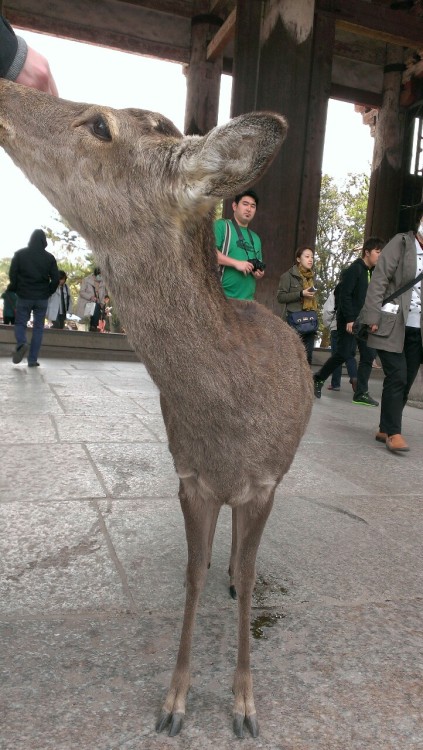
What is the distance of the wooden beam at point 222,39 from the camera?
11180 millimetres

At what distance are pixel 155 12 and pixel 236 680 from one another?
14.3 meters

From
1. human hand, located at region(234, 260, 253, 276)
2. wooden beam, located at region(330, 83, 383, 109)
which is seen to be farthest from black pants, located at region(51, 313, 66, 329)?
human hand, located at region(234, 260, 253, 276)

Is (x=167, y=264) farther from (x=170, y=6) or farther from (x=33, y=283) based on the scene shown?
(x=170, y=6)

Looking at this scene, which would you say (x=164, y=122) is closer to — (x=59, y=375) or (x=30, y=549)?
(x=30, y=549)

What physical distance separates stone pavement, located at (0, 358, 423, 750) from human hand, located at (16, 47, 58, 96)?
192 cm

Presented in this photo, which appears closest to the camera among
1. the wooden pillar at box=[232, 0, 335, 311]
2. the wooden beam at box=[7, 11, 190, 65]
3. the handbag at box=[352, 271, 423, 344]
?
the handbag at box=[352, 271, 423, 344]

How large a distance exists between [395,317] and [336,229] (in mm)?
23427

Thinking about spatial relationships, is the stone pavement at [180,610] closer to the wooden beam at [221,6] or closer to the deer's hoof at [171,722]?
the deer's hoof at [171,722]

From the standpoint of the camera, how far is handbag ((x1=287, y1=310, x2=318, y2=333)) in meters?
7.67

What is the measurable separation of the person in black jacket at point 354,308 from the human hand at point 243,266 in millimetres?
3688

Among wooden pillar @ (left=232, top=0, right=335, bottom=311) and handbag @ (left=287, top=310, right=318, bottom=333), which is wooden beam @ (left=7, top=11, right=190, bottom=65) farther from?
handbag @ (left=287, top=310, right=318, bottom=333)

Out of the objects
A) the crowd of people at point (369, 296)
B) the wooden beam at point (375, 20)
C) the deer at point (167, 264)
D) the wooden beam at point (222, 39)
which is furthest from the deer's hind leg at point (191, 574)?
the wooden beam at point (222, 39)

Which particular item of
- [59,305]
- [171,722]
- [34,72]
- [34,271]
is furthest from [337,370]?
[171,722]

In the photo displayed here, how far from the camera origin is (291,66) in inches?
376
